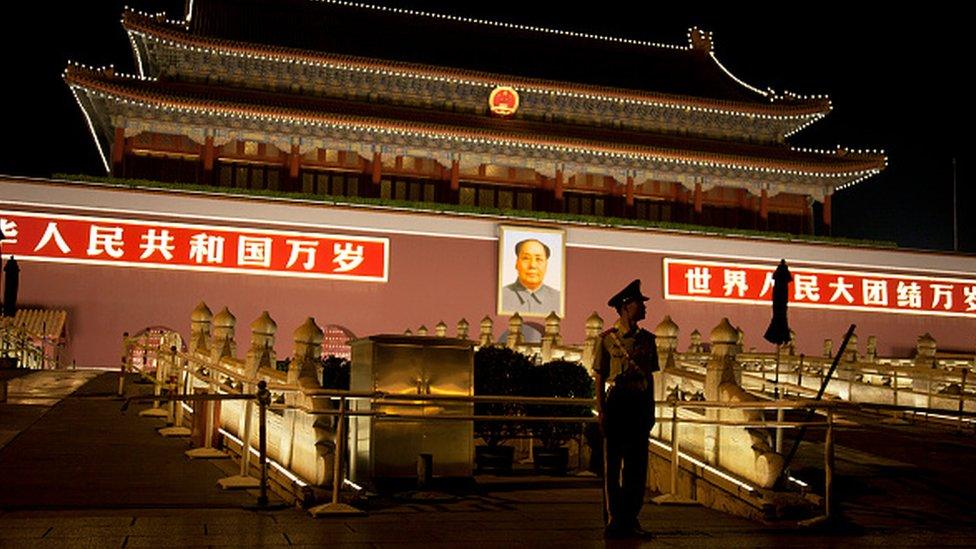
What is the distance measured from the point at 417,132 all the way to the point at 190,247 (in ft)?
23.7

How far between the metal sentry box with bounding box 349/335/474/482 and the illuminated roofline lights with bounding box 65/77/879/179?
1908cm

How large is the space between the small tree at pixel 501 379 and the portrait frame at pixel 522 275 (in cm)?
1304

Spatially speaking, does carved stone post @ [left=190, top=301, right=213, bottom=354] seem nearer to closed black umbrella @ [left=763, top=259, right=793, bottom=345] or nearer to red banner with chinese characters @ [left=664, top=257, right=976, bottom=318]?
closed black umbrella @ [left=763, top=259, right=793, bottom=345]

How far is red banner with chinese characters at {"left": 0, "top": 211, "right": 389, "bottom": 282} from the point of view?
22.6m

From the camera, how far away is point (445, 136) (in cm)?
2802

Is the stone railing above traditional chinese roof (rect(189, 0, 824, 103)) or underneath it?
underneath

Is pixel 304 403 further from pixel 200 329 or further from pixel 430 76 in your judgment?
pixel 430 76

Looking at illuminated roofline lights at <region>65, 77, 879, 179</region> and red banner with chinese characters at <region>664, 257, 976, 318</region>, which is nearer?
illuminated roofline lights at <region>65, 77, 879, 179</region>

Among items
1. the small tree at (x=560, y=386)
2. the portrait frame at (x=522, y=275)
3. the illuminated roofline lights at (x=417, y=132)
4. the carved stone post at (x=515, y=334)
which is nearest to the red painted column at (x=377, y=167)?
the illuminated roofline lights at (x=417, y=132)

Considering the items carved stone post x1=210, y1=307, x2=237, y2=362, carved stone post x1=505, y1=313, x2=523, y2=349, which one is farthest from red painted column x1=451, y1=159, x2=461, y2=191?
carved stone post x1=210, y1=307, x2=237, y2=362

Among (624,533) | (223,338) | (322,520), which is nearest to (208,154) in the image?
(223,338)

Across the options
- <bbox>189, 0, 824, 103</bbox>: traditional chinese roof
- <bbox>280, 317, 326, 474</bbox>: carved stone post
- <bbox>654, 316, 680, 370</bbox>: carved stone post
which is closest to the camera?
<bbox>280, 317, 326, 474</bbox>: carved stone post

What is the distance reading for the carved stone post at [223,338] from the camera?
11.1m

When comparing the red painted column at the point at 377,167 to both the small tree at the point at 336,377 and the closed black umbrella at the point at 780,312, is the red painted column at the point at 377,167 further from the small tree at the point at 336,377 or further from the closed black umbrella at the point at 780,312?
the closed black umbrella at the point at 780,312
